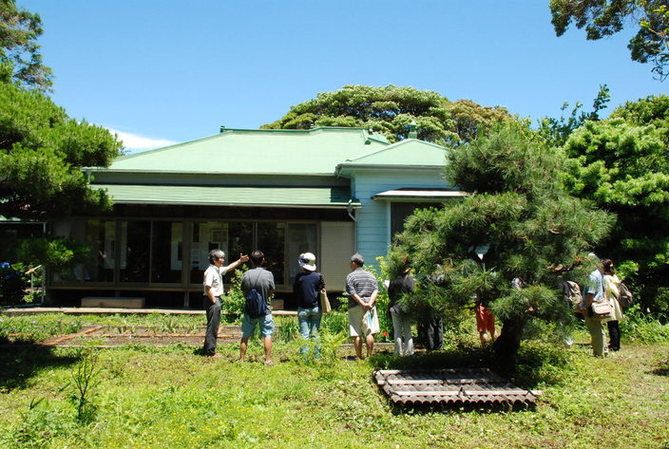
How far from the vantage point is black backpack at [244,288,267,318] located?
7.98 meters

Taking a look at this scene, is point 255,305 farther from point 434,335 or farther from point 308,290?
point 434,335

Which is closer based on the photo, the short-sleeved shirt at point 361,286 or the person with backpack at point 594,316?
the short-sleeved shirt at point 361,286

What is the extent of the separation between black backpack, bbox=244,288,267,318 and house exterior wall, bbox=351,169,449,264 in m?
7.00

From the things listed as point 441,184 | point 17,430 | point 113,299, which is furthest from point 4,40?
point 17,430

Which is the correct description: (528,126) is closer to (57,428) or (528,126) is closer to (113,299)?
(113,299)

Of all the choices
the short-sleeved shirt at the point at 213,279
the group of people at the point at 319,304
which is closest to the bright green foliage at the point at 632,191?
the group of people at the point at 319,304

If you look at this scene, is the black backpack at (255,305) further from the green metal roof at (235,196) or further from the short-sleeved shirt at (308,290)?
the green metal roof at (235,196)

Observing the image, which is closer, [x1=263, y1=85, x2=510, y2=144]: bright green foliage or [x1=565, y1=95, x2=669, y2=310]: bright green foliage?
[x1=565, y1=95, x2=669, y2=310]: bright green foliage

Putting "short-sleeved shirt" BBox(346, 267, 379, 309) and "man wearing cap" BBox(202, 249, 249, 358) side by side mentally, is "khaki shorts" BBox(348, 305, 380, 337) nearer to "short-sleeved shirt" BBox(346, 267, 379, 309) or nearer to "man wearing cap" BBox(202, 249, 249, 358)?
"short-sleeved shirt" BBox(346, 267, 379, 309)

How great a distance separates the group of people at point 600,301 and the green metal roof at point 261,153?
30.0ft

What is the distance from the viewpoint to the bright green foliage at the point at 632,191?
11.0 meters

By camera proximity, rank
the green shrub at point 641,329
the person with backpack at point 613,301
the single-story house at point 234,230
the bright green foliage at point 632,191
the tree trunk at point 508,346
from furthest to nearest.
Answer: the single-story house at point 234,230, the bright green foliage at point 632,191, the green shrub at point 641,329, the person with backpack at point 613,301, the tree trunk at point 508,346

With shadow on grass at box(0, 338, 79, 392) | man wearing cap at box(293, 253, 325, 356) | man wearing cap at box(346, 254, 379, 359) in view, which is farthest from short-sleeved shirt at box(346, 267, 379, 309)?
shadow on grass at box(0, 338, 79, 392)

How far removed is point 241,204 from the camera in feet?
46.1
